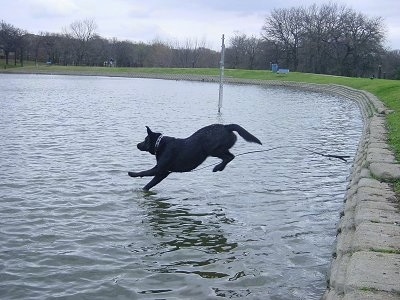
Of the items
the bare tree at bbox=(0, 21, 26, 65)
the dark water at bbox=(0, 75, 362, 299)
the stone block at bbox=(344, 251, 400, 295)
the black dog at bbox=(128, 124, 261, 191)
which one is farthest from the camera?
the bare tree at bbox=(0, 21, 26, 65)

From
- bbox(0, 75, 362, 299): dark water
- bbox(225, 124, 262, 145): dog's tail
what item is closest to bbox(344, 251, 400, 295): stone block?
bbox(0, 75, 362, 299): dark water

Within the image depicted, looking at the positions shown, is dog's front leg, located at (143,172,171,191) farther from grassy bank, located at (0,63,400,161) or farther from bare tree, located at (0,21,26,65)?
bare tree, located at (0,21,26,65)

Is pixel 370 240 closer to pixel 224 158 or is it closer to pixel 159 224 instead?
pixel 159 224

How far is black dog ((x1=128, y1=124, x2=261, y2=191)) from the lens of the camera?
350 inches

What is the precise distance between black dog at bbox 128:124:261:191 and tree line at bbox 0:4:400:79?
205ft

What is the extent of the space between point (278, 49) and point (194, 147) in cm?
8575

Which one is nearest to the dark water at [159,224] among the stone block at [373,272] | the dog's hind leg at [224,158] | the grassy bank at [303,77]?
the dog's hind leg at [224,158]

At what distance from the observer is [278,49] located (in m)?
91.8

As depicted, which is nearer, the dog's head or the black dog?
the black dog

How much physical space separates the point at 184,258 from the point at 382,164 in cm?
437

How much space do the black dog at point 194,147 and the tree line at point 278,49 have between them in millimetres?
62633

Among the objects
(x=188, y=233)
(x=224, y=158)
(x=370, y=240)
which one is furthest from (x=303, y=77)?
(x=370, y=240)

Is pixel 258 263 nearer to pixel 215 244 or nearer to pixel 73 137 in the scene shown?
pixel 215 244

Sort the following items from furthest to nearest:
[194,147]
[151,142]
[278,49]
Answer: [278,49] → [151,142] → [194,147]
